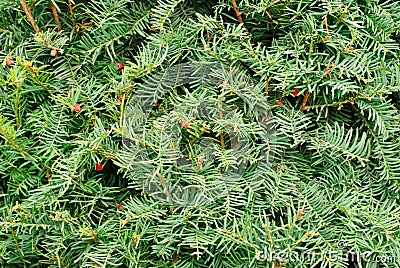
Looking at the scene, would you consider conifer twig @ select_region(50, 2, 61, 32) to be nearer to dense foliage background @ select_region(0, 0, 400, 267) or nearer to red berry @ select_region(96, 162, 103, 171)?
dense foliage background @ select_region(0, 0, 400, 267)

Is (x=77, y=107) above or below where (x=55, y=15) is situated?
below

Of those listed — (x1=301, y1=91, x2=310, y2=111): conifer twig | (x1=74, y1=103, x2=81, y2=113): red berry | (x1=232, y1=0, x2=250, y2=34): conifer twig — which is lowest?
(x1=301, y1=91, x2=310, y2=111): conifer twig

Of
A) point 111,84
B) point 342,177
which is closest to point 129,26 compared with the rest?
point 111,84

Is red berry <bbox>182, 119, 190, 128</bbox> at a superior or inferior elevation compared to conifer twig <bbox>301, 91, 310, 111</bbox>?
superior

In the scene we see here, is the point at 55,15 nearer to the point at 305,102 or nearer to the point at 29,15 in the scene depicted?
the point at 29,15

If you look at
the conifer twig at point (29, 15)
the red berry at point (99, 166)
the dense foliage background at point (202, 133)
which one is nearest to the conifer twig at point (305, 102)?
the dense foliage background at point (202, 133)

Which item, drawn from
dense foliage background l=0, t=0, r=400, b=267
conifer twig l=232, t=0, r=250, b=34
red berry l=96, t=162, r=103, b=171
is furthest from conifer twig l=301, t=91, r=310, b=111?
red berry l=96, t=162, r=103, b=171

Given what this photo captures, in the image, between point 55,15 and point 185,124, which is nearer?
point 185,124

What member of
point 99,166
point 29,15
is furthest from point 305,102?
point 29,15
